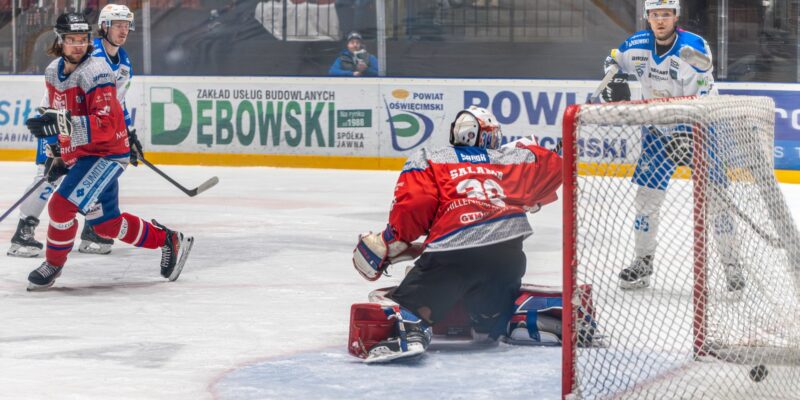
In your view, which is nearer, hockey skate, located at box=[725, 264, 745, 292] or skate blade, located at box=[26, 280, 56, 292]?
hockey skate, located at box=[725, 264, 745, 292]

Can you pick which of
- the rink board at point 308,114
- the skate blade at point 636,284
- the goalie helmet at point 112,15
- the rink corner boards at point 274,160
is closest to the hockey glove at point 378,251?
the skate blade at point 636,284

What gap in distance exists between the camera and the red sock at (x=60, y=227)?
532 centimetres

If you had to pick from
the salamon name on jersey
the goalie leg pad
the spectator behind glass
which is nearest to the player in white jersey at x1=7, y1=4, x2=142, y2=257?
the salamon name on jersey

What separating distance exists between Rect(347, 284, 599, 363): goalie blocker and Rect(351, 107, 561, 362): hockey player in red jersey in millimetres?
18

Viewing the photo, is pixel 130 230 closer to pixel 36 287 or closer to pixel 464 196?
pixel 36 287

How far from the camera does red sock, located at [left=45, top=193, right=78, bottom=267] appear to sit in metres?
5.32

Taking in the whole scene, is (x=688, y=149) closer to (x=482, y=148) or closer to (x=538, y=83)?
(x=482, y=148)

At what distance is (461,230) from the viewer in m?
4.17

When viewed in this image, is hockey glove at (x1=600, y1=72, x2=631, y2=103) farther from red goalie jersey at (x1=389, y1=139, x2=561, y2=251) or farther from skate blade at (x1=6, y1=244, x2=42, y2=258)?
skate blade at (x1=6, y1=244, x2=42, y2=258)

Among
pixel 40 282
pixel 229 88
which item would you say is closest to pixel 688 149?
pixel 40 282

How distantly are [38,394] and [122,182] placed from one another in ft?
20.6

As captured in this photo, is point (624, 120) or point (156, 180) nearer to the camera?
point (624, 120)

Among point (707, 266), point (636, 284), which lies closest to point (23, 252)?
point (636, 284)

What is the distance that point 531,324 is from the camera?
14.1ft
